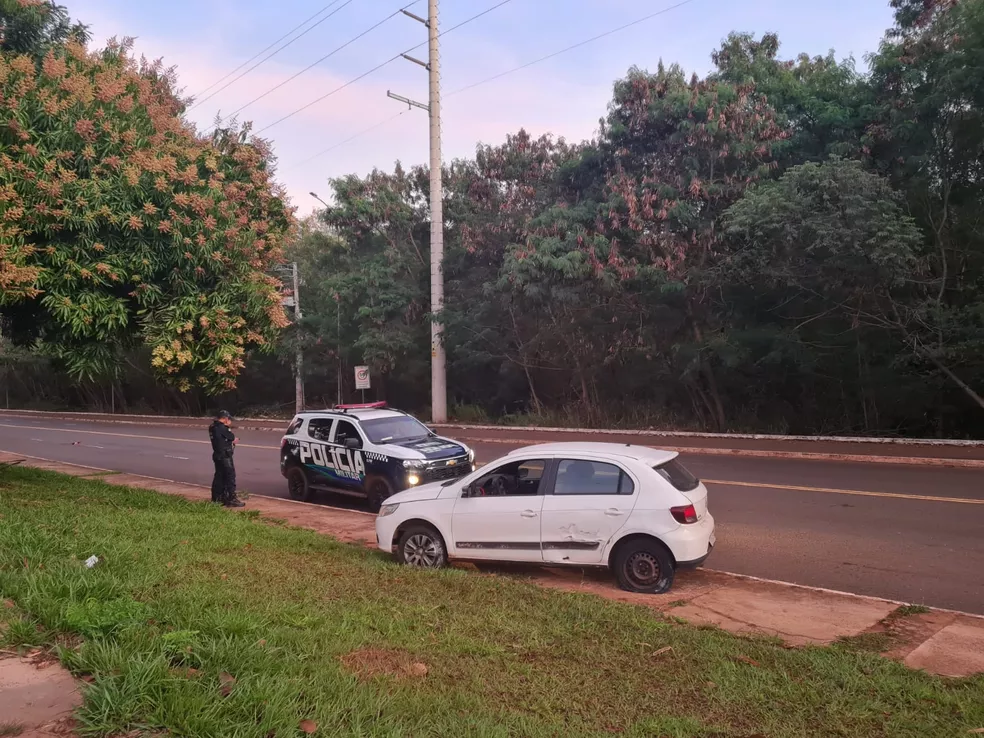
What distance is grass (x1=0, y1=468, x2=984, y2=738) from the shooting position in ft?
12.9

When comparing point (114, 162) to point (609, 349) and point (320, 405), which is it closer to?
point (609, 349)

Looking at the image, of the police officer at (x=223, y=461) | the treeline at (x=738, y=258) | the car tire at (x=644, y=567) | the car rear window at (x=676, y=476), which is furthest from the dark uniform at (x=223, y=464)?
the treeline at (x=738, y=258)

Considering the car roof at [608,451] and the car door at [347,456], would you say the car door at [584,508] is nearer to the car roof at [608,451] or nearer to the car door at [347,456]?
the car roof at [608,451]

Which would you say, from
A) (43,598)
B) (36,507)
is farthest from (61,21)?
(43,598)

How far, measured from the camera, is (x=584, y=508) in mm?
7863

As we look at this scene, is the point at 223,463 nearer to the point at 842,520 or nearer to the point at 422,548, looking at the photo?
the point at 422,548

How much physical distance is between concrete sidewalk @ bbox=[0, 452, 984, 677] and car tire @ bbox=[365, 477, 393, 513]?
14.3ft

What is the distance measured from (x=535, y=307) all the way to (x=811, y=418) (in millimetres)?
8986

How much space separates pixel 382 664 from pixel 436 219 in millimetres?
23310

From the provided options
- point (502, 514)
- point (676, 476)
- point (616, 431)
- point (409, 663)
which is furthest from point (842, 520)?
point (616, 431)

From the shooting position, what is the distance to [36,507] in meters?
10.6

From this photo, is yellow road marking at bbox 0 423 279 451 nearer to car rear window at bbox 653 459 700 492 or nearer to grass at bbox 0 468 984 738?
car rear window at bbox 653 459 700 492

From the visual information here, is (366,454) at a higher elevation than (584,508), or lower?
higher

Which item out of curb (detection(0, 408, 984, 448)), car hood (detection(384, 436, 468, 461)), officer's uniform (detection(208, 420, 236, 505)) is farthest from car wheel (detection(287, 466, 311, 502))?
curb (detection(0, 408, 984, 448))
